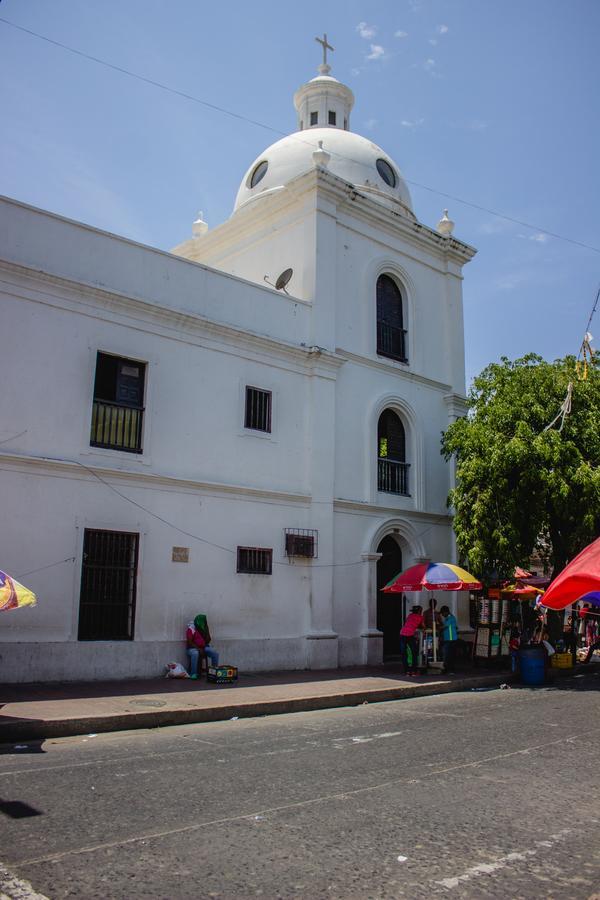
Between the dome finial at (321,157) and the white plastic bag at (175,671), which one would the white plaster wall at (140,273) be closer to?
the dome finial at (321,157)

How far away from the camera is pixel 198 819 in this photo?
5.27 meters

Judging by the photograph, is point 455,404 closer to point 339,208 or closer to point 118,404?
point 339,208

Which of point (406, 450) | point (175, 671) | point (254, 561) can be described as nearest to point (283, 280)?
point (406, 450)

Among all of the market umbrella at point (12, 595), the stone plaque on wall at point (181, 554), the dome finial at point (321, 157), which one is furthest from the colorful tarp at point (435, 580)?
the dome finial at point (321, 157)

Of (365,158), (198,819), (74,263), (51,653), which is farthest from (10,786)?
(365,158)

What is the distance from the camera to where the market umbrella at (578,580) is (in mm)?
4922

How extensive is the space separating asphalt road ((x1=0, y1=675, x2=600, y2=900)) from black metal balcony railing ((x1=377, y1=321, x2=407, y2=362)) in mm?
11936

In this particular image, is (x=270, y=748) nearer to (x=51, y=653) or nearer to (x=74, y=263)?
(x=51, y=653)

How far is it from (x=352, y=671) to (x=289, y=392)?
622cm

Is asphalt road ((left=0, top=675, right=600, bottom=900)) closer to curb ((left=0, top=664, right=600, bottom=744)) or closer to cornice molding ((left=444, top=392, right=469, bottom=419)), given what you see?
curb ((left=0, top=664, right=600, bottom=744))

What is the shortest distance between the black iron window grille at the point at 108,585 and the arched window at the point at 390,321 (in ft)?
29.6

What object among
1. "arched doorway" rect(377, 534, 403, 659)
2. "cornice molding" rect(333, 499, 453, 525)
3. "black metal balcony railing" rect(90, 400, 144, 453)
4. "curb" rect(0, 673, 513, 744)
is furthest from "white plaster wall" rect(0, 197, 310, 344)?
"curb" rect(0, 673, 513, 744)

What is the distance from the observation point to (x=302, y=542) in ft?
53.0

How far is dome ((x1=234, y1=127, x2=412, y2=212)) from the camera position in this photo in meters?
20.8
